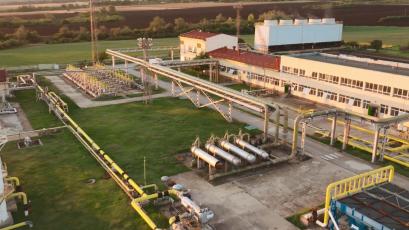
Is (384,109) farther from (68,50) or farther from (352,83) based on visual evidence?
(68,50)

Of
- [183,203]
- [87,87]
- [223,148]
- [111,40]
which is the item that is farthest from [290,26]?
[111,40]

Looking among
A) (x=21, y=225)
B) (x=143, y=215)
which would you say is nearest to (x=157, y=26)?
(x=143, y=215)

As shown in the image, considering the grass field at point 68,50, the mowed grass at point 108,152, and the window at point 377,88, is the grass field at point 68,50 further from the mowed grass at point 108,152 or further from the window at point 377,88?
the window at point 377,88

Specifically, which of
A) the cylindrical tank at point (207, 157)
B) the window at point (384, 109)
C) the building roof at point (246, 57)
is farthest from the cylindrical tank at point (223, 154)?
the building roof at point (246, 57)

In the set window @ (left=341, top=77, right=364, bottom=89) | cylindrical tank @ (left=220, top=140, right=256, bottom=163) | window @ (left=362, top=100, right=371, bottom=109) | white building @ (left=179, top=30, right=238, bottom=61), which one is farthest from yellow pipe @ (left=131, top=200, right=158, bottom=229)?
white building @ (left=179, top=30, right=238, bottom=61)

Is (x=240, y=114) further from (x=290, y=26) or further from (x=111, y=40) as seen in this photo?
(x=111, y=40)
